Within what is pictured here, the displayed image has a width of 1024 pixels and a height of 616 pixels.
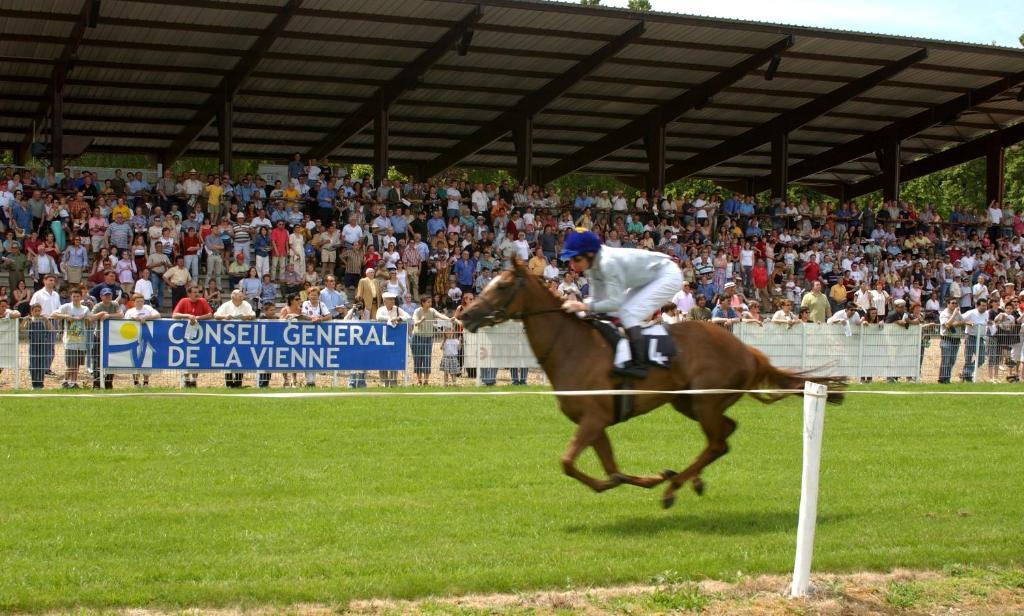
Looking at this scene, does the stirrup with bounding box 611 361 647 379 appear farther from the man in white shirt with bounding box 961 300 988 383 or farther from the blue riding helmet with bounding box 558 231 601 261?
the man in white shirt with bounding box 961 300 988 383

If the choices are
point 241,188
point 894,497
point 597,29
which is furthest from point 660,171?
point 894,497

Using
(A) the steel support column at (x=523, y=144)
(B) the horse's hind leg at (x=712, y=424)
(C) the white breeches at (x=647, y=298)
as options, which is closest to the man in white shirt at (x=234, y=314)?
(C) the white breeches at (x=647, y=298)

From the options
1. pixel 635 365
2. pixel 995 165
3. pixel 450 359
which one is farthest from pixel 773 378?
pixel 995 165

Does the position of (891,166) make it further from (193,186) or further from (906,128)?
→ (193,186)

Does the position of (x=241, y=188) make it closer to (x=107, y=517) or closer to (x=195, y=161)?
(x=107, y=517)

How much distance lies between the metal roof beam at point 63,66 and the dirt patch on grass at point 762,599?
21.9 meters

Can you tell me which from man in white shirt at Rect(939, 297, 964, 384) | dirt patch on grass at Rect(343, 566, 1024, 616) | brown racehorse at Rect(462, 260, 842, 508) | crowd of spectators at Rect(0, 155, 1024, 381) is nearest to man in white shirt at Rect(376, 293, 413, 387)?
crowd of spectators at Rect(0, 155, 1024, 381)

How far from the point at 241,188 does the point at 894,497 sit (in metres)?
20.7

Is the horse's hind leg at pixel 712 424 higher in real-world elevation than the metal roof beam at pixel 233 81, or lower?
lower

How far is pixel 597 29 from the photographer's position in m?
30.0

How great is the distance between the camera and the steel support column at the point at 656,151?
122ft

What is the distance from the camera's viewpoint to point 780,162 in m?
39.6

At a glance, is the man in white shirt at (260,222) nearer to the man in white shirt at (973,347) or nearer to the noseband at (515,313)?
the man in white shirt at (973,347)

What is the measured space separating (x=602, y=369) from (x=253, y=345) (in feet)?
32.3
